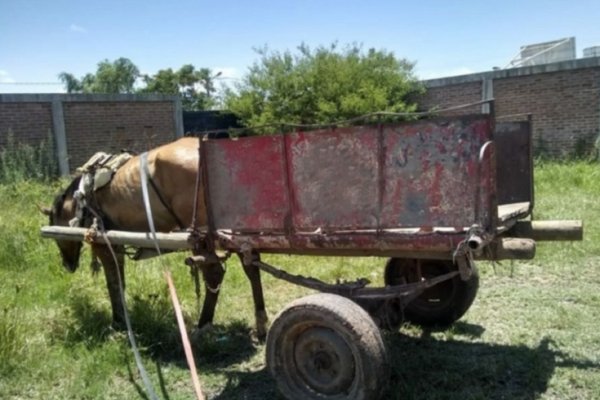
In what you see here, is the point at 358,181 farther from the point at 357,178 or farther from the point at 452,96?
the point at 452,96

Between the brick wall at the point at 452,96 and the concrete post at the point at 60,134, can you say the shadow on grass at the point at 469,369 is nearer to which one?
the concrete post at the point at 60,134

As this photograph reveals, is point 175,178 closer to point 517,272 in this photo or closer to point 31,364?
point 31,364

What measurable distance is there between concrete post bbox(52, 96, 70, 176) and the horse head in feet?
31.6

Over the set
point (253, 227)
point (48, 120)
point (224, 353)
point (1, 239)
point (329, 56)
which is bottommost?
point (224, 353)

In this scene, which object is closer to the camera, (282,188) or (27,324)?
(282,188)

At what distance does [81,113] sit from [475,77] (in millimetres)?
11362

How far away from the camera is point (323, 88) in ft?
61.9

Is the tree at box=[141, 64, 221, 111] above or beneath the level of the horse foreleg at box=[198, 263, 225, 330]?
above

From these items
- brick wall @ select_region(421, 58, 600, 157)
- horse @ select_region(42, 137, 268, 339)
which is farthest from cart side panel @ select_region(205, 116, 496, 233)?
brick wall @ select_region(421, 58, 600, 157)

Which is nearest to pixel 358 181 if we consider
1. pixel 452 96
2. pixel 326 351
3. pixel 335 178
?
pixel 335 178

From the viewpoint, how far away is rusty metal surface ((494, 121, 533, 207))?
3.99m

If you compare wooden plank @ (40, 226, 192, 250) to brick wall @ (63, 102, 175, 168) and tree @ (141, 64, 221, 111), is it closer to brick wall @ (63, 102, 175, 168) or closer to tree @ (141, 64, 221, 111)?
brick wall @ (63, 102, 175, 168)

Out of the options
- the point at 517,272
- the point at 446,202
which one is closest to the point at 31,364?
the point at 446,202

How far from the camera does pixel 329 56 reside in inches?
757
